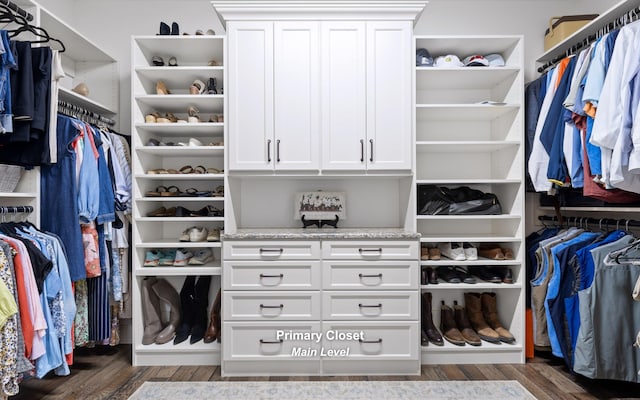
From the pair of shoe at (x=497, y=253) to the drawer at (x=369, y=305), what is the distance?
685 mm

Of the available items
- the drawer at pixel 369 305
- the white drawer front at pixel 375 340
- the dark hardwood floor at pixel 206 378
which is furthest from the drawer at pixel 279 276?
the dark hardwood floor at pixel 206 378

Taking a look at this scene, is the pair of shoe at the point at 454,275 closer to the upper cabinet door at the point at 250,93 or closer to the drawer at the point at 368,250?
the drawer at the point at 368,250

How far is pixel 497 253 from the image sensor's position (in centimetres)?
262

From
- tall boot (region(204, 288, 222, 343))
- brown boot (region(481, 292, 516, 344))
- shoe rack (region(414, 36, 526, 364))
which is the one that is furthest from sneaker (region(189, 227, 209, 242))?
brown boot (region(481, 292, 516, 344))

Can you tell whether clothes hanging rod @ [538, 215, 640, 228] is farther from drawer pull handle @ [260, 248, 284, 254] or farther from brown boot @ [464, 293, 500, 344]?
drawer pull handle @ [260, 248, 284, 254]

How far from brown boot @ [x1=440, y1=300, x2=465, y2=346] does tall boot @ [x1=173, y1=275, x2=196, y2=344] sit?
Answer: 1.79m

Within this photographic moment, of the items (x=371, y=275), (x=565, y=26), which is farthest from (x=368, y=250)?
(x=565, y=26)

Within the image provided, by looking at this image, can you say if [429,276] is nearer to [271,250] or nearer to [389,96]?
[271,250]

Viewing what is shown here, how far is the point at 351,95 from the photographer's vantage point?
8.20ft

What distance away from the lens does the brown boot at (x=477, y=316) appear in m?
2.64

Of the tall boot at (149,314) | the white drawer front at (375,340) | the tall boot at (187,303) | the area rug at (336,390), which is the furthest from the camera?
the tall boot at (187,303)

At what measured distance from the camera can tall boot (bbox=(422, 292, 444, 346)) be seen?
2582mm

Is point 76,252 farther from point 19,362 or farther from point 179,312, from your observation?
point 179,312

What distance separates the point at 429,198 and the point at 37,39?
257 centimetres
